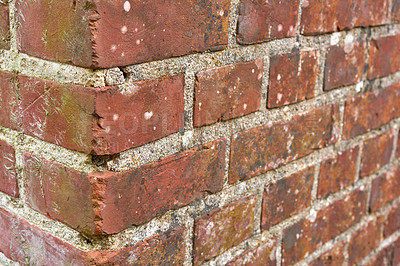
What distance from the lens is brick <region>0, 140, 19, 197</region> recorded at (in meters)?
0.62

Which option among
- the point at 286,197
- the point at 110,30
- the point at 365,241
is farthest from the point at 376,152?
the point at 110,30

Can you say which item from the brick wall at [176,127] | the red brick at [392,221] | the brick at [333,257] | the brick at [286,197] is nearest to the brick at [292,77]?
the brick wall at [176,127]

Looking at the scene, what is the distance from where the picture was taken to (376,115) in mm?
1022

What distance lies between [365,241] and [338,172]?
26cm

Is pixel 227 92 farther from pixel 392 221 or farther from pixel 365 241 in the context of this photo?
pixel 392 221

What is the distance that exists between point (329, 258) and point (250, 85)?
1.59 ft

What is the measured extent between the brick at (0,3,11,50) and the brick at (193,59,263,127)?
255 millimetres

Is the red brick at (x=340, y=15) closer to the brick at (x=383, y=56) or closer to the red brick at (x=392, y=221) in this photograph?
the brick at (x=383, y=56)

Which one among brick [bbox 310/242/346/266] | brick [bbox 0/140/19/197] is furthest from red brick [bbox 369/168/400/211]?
brick [bbox 0/140/19/197]

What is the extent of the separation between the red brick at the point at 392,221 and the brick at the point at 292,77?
0.53 metres

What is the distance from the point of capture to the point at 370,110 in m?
1.00

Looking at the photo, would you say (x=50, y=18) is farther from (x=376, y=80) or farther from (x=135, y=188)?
(x=376, y=80)

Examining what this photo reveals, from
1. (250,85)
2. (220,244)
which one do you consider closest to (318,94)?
(250,85)

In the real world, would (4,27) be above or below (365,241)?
above
